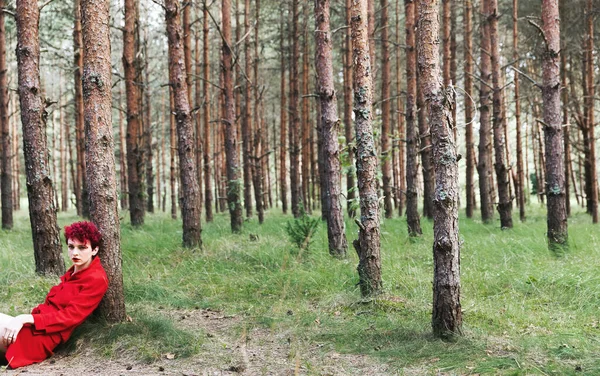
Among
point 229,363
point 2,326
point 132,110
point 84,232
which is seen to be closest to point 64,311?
point 2,326

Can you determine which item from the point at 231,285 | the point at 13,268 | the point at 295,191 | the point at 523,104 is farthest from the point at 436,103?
the point at 523,104

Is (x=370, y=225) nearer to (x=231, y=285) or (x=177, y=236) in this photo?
(x=231, y=285)

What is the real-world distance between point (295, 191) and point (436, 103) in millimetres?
12407

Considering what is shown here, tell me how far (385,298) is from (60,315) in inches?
142

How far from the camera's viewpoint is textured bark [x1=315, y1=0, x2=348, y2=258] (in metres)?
8.81

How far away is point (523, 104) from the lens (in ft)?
72.3

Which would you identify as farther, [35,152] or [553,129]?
[553,129]

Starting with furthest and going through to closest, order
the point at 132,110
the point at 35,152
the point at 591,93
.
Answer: the point at 132,110 < the point at 591,93 < the point at 35,152

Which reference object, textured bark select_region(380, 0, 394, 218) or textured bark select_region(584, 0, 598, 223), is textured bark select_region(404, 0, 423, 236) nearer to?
textured bark select_region(380, 0, 394, 218)

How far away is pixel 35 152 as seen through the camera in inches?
298

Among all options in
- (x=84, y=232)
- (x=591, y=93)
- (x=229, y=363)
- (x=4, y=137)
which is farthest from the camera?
(x=4, y=137)

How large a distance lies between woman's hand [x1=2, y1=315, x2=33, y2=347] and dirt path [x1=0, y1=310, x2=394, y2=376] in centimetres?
27

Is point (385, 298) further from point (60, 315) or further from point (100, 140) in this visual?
point (100, 140)

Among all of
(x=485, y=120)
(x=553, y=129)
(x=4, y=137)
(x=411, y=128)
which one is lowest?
(x=553, y=129)
